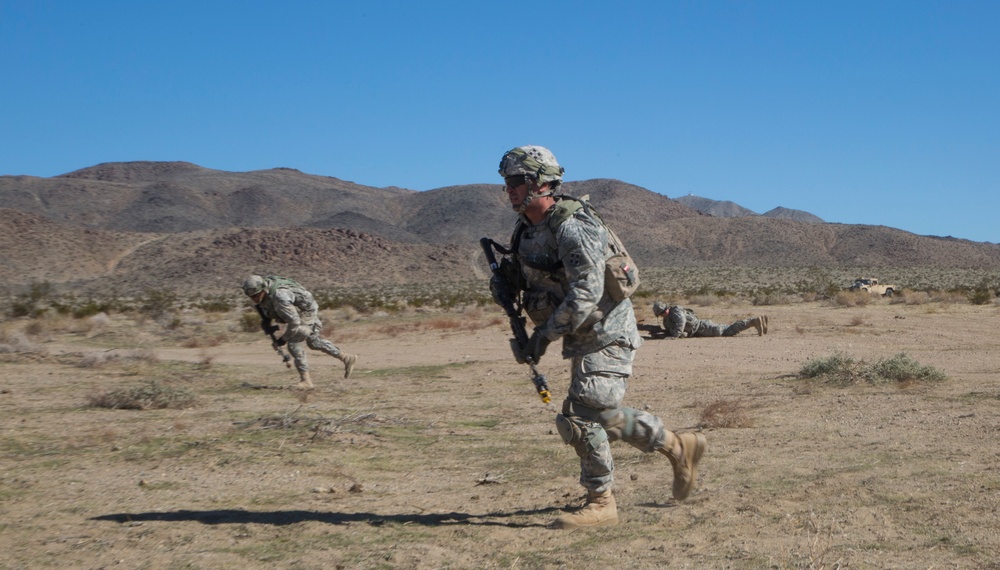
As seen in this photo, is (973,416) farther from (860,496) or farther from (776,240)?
(776,240)

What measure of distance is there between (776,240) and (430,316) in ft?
260

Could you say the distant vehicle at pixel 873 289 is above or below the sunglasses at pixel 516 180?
below

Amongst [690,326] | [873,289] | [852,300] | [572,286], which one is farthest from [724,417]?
[873,289]

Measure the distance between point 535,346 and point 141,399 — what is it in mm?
5944

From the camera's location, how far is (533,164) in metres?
5.00

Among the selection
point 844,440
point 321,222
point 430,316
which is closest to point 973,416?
point 844,440

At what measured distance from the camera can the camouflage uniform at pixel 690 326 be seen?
16.8 meters

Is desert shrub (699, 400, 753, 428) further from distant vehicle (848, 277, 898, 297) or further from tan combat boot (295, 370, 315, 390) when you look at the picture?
distant vehicle (848, 277, 898, 297)

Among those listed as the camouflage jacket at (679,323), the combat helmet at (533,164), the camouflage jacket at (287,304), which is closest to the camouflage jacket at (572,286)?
the combat helmet at (533,164)

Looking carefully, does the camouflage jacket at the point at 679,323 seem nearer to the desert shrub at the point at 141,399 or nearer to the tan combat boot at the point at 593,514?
the desert shrub at the point at 141,399

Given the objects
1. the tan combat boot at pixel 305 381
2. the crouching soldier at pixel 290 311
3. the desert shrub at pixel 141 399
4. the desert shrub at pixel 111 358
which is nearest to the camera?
the desert shrub at pixel 141 399

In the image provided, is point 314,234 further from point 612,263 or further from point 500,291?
point 612,263

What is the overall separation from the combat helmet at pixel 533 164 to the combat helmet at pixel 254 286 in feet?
22.4

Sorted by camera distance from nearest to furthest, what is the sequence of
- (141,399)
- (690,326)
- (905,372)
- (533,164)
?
(533,164) → (141,399) → (905,372) → (690,326)
